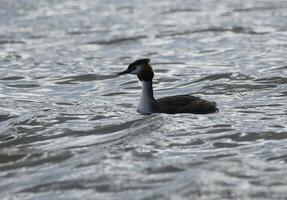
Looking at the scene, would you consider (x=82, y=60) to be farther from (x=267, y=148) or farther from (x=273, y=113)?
(x=267, y=148)

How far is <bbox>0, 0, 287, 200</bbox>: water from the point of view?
34.8ft

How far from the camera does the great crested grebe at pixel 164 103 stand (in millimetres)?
13875

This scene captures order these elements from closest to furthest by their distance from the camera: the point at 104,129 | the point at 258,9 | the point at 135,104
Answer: the point at 104,129 < the point at 135,104 < the point at 258,9

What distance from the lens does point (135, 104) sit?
15.4 metres

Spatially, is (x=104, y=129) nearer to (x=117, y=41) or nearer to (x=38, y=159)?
(x=38, y=159)

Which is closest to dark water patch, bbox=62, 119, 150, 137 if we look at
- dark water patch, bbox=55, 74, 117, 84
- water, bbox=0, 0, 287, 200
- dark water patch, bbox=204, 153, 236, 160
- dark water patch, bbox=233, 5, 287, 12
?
water, bbox=0, 0, 287, 200

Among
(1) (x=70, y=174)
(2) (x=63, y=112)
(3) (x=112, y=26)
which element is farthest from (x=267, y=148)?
Result: (3) (x=112, y=26)

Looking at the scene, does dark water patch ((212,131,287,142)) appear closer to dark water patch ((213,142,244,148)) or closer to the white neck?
dark water patch ((213,142,244,148))

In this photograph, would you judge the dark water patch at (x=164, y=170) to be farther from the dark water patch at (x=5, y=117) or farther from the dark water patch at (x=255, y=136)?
the dark water patch at (x=5, y=117)

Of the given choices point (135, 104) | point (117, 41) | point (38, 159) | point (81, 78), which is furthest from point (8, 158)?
point (117, 41)

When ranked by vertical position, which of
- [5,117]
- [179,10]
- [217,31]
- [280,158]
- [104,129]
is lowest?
[280,158]

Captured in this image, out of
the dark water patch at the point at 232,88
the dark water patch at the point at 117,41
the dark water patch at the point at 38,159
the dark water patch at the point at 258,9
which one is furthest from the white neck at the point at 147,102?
the dark water patch at the point at 258,9

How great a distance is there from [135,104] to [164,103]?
1.51 m

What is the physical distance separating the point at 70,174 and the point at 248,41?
1189 cm
